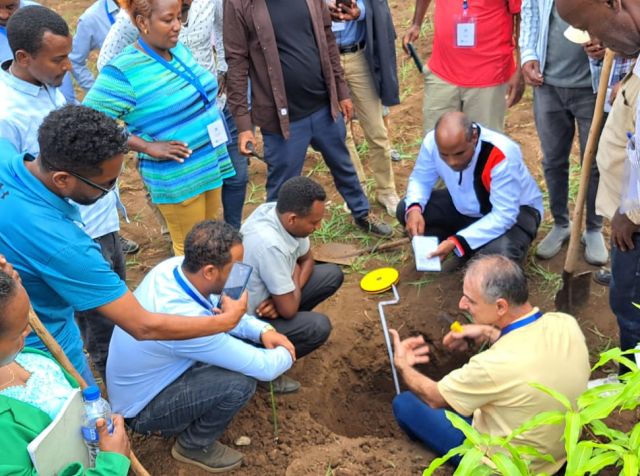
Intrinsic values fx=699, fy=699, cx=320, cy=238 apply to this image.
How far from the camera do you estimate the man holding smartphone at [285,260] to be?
3.73 m

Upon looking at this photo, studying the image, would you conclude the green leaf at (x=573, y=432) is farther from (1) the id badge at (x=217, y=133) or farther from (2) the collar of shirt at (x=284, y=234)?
(1) the id badge at (x=217, y=133)

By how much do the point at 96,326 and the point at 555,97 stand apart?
3.05m

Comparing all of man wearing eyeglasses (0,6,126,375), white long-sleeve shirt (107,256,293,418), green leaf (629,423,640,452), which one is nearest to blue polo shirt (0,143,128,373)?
white long-sleeve shirt (107,256,293,418)

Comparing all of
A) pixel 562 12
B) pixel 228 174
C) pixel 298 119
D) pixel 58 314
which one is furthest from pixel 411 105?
pixel 58 314

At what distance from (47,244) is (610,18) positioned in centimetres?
A: 238

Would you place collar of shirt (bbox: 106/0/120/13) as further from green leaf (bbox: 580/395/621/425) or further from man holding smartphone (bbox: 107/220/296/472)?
green leaf (bbox: 580/395/621/425)

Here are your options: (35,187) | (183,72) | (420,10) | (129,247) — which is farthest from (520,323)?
(129,247)

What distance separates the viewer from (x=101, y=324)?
3.75 m

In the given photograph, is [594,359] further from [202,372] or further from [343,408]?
[202,372]

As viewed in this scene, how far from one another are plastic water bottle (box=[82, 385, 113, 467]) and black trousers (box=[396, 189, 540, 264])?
268cm

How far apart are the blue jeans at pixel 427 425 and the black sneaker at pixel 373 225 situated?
1.97 m

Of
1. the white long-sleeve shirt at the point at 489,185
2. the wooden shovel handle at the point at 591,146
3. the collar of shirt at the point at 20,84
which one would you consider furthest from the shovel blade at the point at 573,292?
the collar of shirt at the point at 20,84

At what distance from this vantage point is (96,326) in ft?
12.3

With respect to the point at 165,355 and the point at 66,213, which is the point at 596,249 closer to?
the point at 165,355
